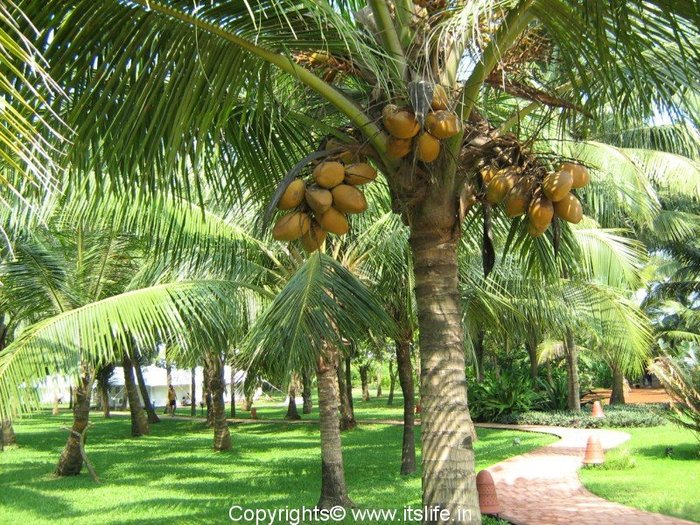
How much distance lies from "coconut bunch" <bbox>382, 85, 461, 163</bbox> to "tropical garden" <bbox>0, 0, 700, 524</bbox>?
1 centimetres

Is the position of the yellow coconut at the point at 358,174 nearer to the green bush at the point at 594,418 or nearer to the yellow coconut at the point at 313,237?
the yellow coconut at the point at 313,237

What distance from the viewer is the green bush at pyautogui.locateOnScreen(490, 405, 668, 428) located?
62.7ft

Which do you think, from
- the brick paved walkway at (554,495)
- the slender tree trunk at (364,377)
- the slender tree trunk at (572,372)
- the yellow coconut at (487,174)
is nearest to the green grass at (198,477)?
the brick paved walkway at (554,495)

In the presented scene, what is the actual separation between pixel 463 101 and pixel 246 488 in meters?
10.5

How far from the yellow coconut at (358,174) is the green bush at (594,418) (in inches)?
670

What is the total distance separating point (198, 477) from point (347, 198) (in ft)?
40.0

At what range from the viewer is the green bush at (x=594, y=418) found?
19.1m

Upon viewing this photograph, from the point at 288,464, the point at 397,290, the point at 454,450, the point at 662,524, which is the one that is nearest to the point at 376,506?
the point at 397,290

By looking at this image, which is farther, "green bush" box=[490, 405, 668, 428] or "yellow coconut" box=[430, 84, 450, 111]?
"green bush" box=[490, 405, 668, 428]

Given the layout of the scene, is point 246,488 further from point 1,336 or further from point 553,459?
point 1,336

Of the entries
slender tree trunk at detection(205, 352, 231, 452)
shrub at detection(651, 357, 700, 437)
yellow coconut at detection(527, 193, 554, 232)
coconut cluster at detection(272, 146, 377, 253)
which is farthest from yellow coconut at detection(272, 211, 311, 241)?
slender tree trunk at detection(205, 352, 231, 452)

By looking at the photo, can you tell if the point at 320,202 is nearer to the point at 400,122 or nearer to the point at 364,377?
Result: the point at 400,122

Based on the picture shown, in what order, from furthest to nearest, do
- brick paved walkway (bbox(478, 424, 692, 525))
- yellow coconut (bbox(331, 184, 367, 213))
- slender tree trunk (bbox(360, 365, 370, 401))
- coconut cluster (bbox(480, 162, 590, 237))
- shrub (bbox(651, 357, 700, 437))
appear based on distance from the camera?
slender tree trunk (bbox(360, 365, 370, 401)), shrub (bbox(651, 357, 700, 437)), brick paved walkway (bbox(478, 424, 692, 525)), coconut cluster (bbox(480, 162, 590, 237)), yellow coconut (bbox(331, 184, 367, 213))

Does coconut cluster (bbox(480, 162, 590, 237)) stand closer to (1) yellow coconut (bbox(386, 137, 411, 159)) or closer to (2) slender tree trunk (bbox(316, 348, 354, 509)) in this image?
(1) yellow coconut (bbox(386, 137, 411, 159))
